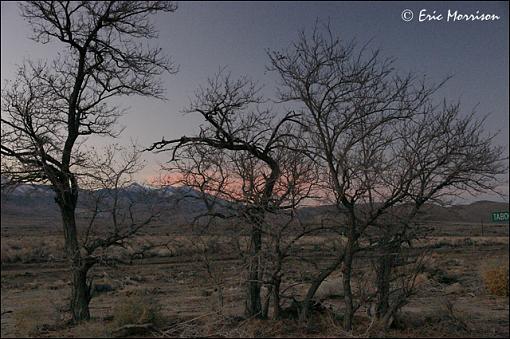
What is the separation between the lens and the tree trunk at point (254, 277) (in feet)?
34.9

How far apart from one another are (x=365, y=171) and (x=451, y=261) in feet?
89.5

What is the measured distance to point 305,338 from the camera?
9.70m

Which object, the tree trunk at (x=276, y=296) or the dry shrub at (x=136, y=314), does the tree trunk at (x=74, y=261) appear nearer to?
the dry shrub at (x=136, y=314)

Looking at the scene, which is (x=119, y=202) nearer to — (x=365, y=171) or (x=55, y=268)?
(x=365, y=171)

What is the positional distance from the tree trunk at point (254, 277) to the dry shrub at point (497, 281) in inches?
458

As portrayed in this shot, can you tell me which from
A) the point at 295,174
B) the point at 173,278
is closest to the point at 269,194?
the point at 295,174

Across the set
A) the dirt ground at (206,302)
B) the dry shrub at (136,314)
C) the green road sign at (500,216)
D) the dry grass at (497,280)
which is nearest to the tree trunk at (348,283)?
the dirt ground at (206,302)

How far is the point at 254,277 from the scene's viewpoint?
1110 centimetres

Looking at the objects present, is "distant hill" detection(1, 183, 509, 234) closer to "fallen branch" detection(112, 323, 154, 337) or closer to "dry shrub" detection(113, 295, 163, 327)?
"dry shrub" detection(113, 295, 163, 327)

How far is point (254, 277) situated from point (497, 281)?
1263 centimetres

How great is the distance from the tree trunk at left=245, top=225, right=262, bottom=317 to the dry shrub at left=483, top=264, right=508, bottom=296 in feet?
38.1

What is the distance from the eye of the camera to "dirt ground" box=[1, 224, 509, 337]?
10594 mm

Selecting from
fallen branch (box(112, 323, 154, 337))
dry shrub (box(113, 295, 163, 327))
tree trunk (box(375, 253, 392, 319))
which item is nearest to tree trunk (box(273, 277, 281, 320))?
tree trunk (box(375, 253, 392, 319))

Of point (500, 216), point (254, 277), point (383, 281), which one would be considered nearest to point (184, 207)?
point (254, 277)
